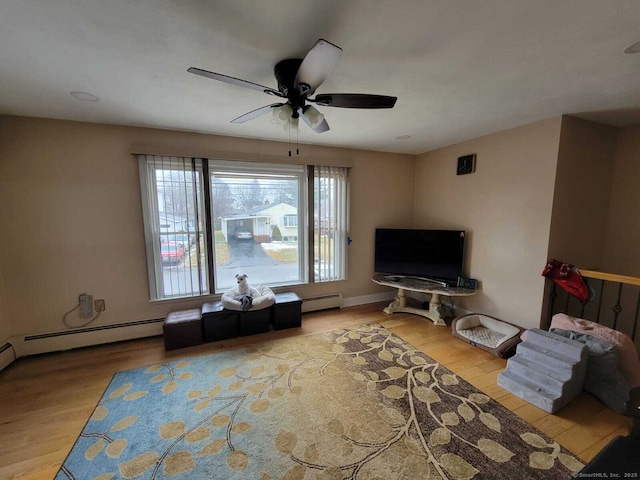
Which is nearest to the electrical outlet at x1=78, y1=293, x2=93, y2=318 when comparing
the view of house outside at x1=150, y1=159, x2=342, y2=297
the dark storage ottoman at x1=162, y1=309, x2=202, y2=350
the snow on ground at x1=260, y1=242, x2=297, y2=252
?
the view of house outside at x1=150, y1=159, x2=342, y2=297

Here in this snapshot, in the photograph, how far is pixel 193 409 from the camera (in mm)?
1880

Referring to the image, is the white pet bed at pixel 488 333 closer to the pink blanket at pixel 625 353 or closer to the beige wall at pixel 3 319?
the pink blanket at pixel 625 353

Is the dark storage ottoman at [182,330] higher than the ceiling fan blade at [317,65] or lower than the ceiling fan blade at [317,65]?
lower

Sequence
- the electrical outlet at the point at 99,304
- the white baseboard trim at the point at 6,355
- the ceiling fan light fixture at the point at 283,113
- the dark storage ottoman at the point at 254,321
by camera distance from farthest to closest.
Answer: the dark storage ottoman at the point at 254,321
the electrical outlet at the point at 99,304
the white baseboard trim at the point at 6,355
the ceiling fan light fixture at the point at 283,113

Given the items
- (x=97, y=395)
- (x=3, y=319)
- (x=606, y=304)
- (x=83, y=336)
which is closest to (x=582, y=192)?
(x=606, y=304)

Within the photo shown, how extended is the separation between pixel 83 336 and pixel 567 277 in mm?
5015

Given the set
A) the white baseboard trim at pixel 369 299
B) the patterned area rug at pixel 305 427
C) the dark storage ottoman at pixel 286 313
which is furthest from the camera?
the white baseboard trim at pixel 369 299

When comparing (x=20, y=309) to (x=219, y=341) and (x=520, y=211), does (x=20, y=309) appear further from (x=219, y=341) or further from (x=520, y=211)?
(x=520, y=211)

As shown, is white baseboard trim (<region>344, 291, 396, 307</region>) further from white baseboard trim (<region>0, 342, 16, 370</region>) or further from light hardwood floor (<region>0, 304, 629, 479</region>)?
white baseboard trim (<region>0, 342, 16, 370</region>)

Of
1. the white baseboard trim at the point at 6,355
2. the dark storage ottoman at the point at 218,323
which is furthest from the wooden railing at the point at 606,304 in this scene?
the white baseboard trim at the point at 6,355

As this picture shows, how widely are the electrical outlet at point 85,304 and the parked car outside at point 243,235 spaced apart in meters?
1.66

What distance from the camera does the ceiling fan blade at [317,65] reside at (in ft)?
3.68

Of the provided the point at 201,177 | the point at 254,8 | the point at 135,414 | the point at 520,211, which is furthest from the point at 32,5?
the point at 520,211

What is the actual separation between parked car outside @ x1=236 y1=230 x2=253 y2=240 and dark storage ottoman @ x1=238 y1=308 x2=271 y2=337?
991mm
